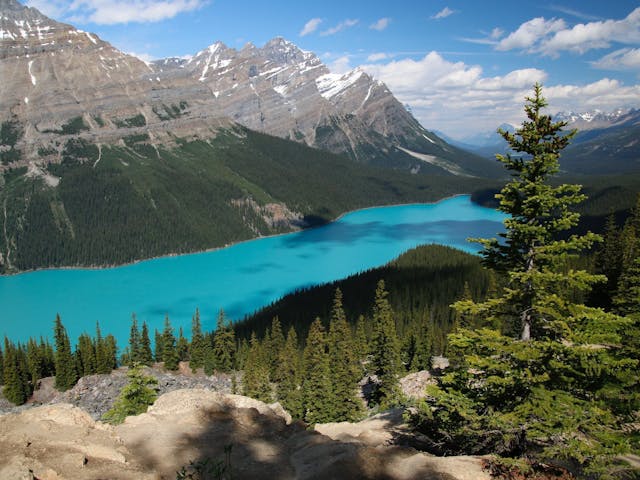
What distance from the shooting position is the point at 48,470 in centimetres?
1623

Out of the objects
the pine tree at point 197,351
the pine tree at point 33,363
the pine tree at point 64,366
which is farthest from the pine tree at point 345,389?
the pine tree at point 33,363

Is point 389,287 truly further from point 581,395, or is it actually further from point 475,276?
point 581,395

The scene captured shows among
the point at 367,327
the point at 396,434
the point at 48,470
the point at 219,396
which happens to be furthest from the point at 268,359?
the point at 48,470

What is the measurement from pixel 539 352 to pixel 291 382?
173ft

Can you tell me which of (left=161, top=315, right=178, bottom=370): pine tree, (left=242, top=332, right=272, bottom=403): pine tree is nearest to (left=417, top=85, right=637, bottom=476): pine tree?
(left=242, top=332, right=272, bottom=403): pine tree

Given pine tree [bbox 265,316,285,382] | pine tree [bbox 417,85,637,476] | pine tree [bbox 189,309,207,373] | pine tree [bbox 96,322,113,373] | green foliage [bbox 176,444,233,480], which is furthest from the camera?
pine tree [bbox 189,309,207,373]

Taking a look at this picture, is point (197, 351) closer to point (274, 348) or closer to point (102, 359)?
point (274, 348)

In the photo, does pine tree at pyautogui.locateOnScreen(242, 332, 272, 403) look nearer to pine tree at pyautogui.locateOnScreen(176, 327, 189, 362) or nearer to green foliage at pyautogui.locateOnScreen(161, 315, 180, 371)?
green foliage at pyautogui.locateOnScreen(161, 315, 180, 371)

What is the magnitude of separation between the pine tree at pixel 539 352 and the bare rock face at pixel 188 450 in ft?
6.85

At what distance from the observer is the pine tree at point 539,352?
48.8 ft

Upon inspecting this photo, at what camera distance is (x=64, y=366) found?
7525cm

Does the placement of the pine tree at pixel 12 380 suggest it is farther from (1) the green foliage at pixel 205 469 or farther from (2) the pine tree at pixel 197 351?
(1) the green foliage at pixel 205 469

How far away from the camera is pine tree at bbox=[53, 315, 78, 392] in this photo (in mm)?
74875

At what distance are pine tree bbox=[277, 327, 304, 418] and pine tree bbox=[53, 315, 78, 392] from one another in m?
34.3
